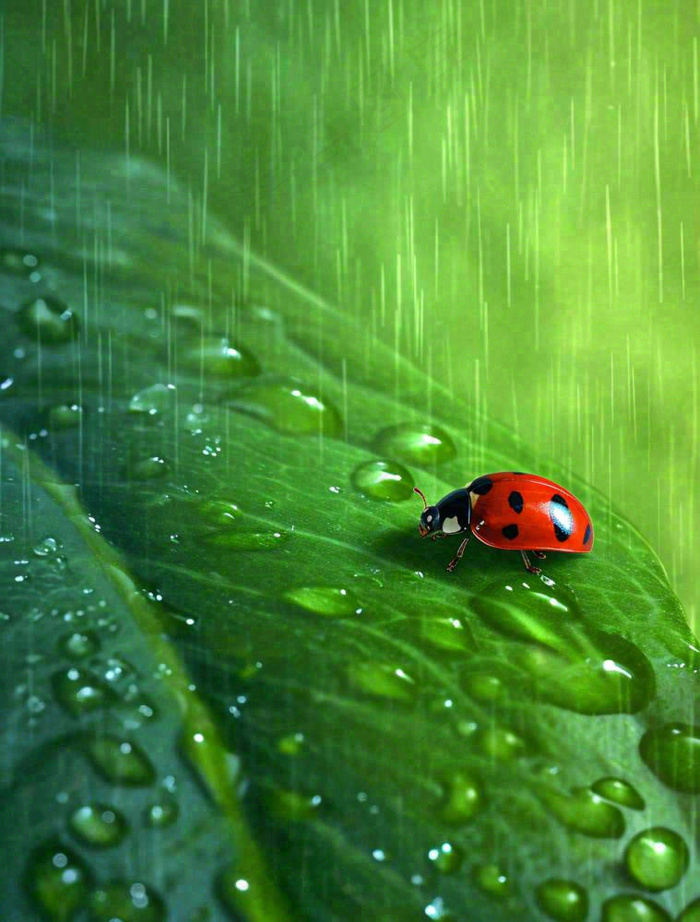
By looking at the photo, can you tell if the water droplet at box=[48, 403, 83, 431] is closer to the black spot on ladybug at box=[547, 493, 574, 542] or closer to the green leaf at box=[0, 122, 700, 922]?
the green leaf at box=[0, 122, 700, 922]

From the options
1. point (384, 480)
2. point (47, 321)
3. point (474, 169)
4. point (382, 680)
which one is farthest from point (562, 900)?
point (474, 169)

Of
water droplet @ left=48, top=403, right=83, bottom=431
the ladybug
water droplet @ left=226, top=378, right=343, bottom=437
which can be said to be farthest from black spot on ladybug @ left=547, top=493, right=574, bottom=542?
water droplet @ left=48, top=403, right=83, bottom=431

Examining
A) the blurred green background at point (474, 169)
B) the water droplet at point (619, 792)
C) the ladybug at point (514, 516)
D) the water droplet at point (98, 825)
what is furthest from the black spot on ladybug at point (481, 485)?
the water droplet at point (98, 825)

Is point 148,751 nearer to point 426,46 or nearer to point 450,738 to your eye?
point 450,738

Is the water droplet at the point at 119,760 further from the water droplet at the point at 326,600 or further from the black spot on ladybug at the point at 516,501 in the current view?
the black spot on ladybug at the point at 516,501

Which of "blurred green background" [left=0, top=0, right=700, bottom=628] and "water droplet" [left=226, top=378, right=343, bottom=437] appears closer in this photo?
"water droplet" [left=226, top=378, right=343, bottom=437]
